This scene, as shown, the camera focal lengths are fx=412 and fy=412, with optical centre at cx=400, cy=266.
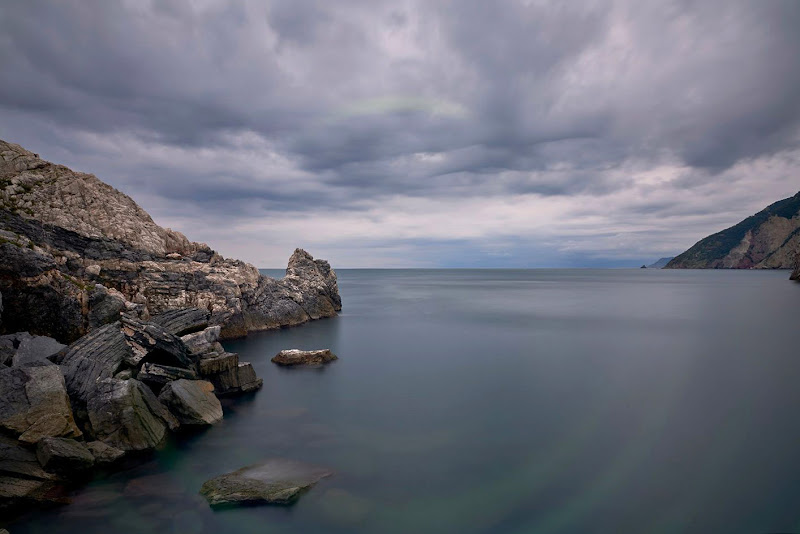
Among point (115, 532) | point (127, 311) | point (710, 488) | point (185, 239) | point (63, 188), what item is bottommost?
point (710, 488)

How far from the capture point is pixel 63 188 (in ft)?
90.4

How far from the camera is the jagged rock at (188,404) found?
15.2 m

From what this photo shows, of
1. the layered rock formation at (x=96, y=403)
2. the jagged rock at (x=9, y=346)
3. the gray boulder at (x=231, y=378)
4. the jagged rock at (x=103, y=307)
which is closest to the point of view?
the layered rock formation at (x=96, y=403)

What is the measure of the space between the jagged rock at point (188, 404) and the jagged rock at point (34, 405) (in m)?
3.30

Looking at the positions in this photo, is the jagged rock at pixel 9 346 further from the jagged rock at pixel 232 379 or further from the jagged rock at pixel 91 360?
the jagged rock at pixel 232 379

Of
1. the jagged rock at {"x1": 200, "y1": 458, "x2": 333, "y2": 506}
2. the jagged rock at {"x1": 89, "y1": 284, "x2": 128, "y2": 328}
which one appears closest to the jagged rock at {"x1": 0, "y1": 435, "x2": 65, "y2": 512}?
the jagged rock at {"x1": 200, "y1": 458, "x2": 333, "y2": 506}

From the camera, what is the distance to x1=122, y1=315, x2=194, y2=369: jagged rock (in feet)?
56.7

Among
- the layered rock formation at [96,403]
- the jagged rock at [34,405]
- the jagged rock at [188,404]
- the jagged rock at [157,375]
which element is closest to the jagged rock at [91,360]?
the layered rock formation at [96,403]

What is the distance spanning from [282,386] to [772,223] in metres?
236

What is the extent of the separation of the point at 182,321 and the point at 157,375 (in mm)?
7568

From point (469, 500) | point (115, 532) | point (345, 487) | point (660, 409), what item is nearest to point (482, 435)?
point (469, 500)

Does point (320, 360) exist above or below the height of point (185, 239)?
below

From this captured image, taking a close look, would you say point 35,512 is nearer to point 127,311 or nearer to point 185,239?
point 127,311

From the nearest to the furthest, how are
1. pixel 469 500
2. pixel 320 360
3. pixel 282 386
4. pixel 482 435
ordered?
pixel 469 500, pixel 482 435, pixel 282 386, pixel 320 360
